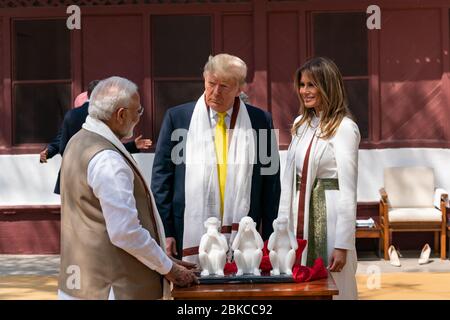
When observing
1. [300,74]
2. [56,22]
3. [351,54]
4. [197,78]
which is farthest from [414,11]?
[300,74]

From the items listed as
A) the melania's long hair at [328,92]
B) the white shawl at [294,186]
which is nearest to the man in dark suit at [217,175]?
the white shawl at [294,186]

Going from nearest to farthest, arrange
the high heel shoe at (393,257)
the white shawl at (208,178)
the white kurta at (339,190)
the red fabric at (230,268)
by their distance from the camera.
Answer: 1. the red fabric at (230,268)
2. the white kurta at (339,190)
3. the white shawl at (208,178)
4. the high heel shoe at (393,257)

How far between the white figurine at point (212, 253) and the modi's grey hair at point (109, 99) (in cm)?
76

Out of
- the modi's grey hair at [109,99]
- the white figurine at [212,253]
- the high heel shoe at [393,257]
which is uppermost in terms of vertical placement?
the modi's grey hair at [109,99]

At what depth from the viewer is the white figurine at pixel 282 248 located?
15.6 feet

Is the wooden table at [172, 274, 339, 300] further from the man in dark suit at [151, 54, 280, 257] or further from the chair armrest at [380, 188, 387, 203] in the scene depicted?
the chair armrest at [380, 188, 387, 203]

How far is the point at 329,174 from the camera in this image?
5398 mm

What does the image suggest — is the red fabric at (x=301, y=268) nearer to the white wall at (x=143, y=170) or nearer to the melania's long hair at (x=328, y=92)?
the melania's long hair at (x=328, y=92)

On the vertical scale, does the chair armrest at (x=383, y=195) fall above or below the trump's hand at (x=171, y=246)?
below

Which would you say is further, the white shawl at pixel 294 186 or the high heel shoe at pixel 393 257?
the high heel shoe at pixel 393 257

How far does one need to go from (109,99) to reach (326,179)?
57.4 inches

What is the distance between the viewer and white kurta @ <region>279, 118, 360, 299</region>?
531 cm

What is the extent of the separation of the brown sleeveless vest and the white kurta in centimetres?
117

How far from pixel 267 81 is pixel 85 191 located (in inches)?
301
